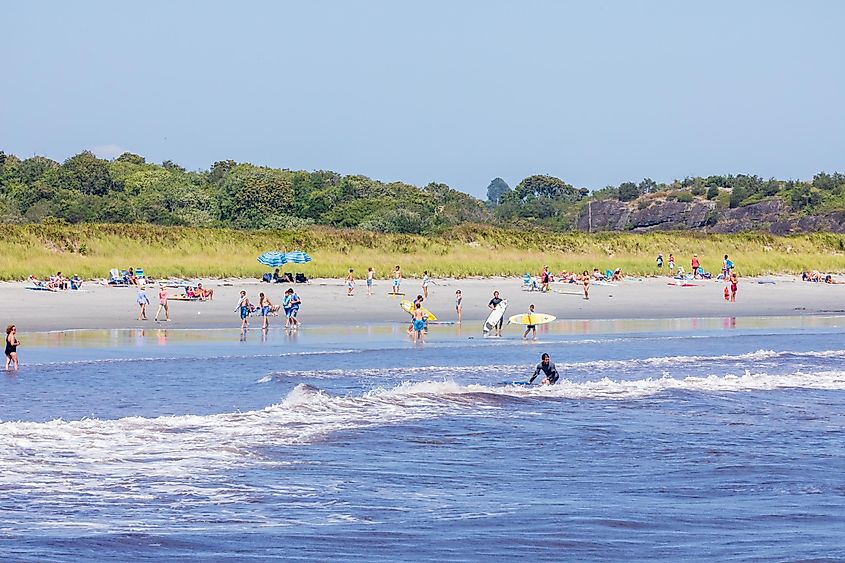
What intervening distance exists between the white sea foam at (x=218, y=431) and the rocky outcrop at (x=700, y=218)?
191ft

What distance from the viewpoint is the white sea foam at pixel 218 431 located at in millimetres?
10992

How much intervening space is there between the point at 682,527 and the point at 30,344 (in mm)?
17641

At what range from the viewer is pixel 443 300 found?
36938 mm

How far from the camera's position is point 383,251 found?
160 feet

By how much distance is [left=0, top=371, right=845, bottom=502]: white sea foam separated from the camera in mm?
10992

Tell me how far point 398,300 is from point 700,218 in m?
52.4

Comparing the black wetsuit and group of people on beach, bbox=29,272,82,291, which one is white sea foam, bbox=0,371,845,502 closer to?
the black wetsuit

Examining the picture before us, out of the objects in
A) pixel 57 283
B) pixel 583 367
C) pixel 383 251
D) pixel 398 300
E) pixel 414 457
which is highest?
pixel 383 251

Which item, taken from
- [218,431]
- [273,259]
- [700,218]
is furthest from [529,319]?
[700,218]

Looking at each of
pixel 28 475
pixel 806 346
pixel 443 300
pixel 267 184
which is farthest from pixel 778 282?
pixel 28 475

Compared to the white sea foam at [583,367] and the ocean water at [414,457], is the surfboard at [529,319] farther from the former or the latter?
the white sea foam at [583,367]

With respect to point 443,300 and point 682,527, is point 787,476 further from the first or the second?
point 443,300

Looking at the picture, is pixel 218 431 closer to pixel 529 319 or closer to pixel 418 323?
pixel 418 323

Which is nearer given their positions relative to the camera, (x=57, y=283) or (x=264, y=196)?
(x=57, y=283)
